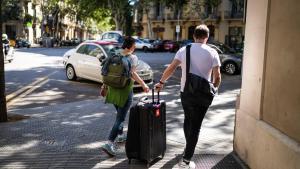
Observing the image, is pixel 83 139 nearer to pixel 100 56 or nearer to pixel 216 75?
pixel 216 75

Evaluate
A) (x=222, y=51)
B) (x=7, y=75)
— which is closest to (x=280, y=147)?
(x=7, y=75)

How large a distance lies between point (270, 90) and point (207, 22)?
173 ft

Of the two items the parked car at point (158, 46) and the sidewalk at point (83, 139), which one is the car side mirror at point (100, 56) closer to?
the sidewalk at point (83, 139)

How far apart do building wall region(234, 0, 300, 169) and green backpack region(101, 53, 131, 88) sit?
1.59 m

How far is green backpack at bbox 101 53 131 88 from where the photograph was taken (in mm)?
5359

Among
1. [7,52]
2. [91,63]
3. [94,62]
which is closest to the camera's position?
[94,62]

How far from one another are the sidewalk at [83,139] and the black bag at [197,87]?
989 millimetres

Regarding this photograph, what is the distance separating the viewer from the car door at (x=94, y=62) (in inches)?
525

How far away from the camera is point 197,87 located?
471 cm

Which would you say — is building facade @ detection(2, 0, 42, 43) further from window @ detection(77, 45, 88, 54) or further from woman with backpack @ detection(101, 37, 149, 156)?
woman with backpack @ detection(101, 37, 149, 156)

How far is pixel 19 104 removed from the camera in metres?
10.2

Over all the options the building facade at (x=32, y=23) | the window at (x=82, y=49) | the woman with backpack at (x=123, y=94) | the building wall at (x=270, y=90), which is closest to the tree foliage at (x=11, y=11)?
the building facade at (x=32, y=23)

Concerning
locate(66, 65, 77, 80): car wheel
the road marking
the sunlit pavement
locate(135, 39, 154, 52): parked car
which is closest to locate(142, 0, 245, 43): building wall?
locate(135, 39, 154, 52): parked car

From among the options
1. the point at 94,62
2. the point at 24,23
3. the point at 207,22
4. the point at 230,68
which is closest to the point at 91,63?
the point at 94,62
